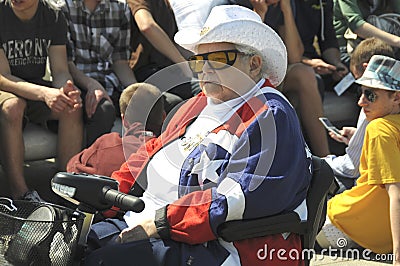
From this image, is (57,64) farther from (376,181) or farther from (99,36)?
(376,181)

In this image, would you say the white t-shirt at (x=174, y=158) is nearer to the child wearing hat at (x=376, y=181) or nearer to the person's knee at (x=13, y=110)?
the child wearing hat at (x=376, y=181)

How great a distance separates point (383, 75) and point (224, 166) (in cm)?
178

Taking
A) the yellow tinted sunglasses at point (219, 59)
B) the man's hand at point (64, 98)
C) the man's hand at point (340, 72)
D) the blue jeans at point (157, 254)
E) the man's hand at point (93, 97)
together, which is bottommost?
the man's hand at point (340, 72)

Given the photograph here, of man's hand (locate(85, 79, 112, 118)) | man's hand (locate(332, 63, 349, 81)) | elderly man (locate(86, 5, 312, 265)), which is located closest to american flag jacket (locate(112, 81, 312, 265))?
elderly man (locate(86, 5, 312, 265))

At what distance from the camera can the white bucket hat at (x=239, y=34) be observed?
2.97 metres

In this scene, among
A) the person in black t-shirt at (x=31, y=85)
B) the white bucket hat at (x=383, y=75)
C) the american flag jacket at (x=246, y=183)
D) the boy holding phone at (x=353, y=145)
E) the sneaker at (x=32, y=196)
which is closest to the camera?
the american flag jacket at (x=246, y=183)

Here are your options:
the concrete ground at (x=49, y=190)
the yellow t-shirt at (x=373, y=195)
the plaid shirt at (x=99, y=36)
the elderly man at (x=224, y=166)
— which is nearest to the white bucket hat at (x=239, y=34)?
the elderly man at (x=224, y=166)

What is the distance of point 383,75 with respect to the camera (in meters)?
4.40

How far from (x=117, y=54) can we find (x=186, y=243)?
308 centimetres

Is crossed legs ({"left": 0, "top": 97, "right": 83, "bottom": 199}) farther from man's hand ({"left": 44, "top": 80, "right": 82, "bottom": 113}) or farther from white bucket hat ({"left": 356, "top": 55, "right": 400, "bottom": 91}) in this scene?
white bucket hat ({"left": 356, "top": 55, "right": 400, "bottom": 91})

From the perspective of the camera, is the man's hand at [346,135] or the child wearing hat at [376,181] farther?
the man's hand at [346,135]

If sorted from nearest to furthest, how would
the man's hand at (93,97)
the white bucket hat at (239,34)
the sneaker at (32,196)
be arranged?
1. the white bucket hat at (239,34)
2. the sneaker at (32,196)
3. the man's hand at (93,97)

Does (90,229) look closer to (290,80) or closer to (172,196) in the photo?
(172,196)

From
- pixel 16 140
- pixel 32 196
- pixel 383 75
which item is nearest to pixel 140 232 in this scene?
pixel 383 75
